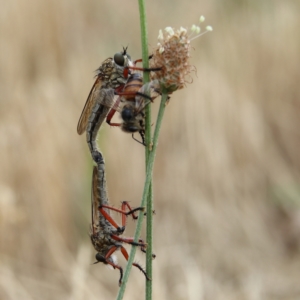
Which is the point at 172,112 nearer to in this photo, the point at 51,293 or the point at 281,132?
→ the point at 281,132

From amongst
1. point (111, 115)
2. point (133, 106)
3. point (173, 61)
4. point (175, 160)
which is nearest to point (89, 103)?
point (111, 115)

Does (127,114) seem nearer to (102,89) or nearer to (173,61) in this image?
(173,61)

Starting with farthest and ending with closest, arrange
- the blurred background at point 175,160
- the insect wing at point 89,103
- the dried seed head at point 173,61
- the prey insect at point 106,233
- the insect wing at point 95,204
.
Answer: the blurred background at point 175,160 → the insect wing at point 95,204 → the insect wing at point 89,103 → the prey insect at point 106,233 → the dried seed head at point 173,61

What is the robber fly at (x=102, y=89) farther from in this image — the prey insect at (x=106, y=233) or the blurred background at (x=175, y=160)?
the blurred background at (x=175, y=160)

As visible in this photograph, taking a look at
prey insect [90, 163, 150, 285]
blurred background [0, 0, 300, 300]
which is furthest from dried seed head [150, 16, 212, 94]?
blurred background [0, 0, 300, 300]

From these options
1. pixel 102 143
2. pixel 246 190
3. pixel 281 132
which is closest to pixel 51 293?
pixel 102 143

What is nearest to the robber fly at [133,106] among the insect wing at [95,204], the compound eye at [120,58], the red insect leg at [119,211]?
the compound eye at [120,58]
